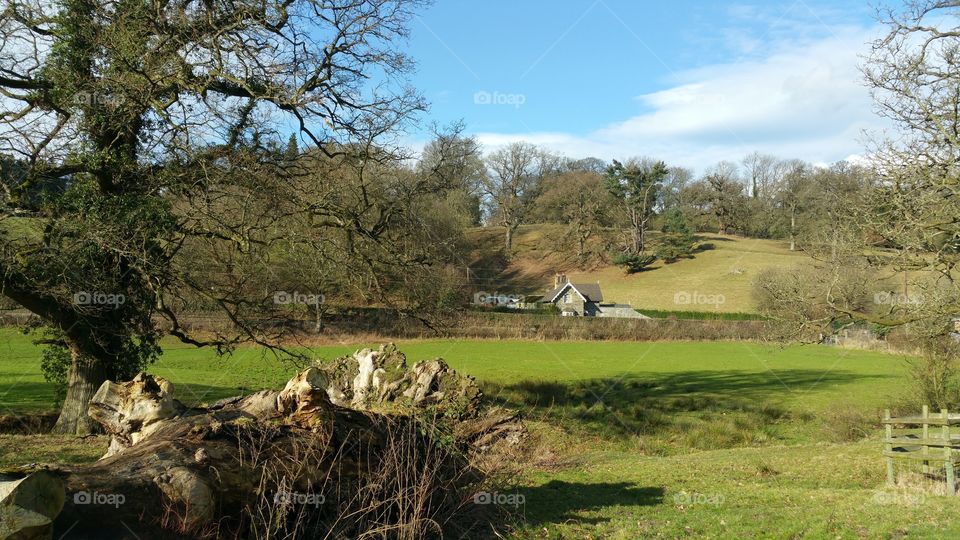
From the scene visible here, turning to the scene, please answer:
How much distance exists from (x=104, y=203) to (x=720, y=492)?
12.7m

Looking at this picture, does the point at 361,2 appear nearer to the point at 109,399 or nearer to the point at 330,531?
the point at 109,399

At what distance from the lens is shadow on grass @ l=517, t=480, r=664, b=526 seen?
29.4 feet

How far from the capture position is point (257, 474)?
6.61 meters

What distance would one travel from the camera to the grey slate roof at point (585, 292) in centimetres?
7734

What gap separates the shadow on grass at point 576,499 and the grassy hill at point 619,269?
64437 millimetres

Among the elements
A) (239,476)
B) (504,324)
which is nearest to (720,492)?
(239,476)

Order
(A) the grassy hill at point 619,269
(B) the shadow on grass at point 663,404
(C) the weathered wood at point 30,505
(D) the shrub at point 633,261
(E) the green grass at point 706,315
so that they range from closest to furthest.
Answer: (C) the weathered wood at point 30,505 → (B) the shadow on grass at point 663,404 → (E) the green grass at point 706,315 → (A) the grassy hill at point 619,269 → (D) the shrub at point 633,261

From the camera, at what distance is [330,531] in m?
6.60

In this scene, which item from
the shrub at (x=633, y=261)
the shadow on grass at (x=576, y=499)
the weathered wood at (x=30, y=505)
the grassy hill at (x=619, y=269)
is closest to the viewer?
the weathered wood at (x=30, y=505)

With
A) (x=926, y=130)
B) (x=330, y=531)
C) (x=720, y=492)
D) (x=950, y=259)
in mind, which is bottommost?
(x=720, y=492)

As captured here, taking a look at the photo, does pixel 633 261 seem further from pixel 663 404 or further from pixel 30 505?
pixel 30 505

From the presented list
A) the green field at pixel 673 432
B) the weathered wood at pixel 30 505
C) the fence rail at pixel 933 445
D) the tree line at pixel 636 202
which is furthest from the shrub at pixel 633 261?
the weathered wood at pixel 30 505

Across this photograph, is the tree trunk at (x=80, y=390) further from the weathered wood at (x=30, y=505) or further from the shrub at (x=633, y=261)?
the shrub at (x=633, y=261)

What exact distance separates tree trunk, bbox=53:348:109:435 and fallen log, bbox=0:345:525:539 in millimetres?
8528
